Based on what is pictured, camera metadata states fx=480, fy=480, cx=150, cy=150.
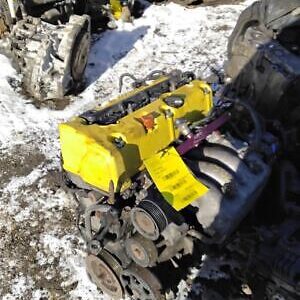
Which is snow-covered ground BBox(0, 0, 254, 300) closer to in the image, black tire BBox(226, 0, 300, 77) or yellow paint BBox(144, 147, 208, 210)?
black tire BBox(226, 0, 300, 77)

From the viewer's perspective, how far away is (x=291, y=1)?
7227mm

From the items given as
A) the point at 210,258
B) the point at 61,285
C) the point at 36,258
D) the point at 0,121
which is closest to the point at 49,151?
the point at 0,121

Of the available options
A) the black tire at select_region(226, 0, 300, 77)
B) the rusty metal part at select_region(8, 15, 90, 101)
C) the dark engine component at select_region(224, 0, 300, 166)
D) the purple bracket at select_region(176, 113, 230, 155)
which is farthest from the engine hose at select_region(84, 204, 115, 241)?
the rusty metal part at select_region(8, 15, 90, 101)

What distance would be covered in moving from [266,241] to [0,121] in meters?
4.60

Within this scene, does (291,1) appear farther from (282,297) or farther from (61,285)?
(61,285)

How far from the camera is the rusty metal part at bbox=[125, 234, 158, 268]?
443 cm

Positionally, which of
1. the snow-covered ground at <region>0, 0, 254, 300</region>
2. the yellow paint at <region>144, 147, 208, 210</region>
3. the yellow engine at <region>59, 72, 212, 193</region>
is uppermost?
the yellow engine at <region>59, 72, 212, 193</region>

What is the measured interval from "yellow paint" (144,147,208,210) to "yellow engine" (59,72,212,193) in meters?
0.18

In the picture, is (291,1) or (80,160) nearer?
(80,160)

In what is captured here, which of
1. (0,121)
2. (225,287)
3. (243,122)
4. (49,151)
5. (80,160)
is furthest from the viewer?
(0,121)

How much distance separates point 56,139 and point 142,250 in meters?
3.33

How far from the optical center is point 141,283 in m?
4.62

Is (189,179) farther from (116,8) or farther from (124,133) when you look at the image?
(116,8)

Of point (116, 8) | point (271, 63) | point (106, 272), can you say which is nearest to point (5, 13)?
point (116, 8)
